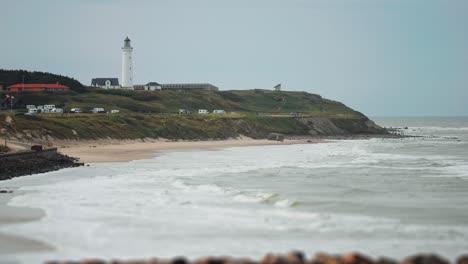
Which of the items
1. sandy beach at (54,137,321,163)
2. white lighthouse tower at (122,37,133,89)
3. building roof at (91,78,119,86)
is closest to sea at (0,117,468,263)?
sandy beach at (54,137,321,163)

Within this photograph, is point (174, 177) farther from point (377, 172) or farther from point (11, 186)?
point (377, 172)

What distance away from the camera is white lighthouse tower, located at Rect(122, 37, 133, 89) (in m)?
143

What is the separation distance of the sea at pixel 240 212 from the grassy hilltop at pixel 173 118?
80.6 feet

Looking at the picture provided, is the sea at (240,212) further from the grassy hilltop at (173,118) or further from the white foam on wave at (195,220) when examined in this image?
the grassy hilltop at (173,118)

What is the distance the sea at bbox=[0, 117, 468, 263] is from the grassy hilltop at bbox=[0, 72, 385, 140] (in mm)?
24558

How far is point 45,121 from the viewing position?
63.7 metres

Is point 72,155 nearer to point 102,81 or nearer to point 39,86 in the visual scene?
point 39,86

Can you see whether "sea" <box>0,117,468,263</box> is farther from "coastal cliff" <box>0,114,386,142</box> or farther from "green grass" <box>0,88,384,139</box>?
"green grass" <box>0,88,384,139</box>

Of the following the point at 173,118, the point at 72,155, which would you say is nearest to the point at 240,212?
the point at 72,155

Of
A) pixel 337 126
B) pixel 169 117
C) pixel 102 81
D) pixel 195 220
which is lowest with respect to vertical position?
pixel 195 220

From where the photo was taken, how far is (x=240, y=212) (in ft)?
74.7

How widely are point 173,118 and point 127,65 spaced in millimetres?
58015

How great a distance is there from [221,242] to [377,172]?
24.8 metres

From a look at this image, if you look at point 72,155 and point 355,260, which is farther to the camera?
point 72,155
